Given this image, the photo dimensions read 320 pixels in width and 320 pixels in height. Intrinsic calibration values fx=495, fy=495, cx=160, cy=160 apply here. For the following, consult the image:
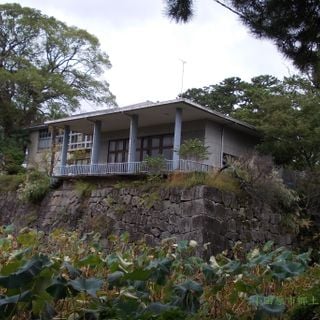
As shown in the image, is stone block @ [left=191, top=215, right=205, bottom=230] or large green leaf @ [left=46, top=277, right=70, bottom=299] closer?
large green leaf @ [left=46, top=277, right=70, bottom=299]

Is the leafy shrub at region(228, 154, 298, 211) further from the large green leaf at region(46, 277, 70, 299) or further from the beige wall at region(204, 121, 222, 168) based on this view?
the large green leaf at region(46, 277, 70, 299)

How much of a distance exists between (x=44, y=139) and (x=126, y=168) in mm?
14092

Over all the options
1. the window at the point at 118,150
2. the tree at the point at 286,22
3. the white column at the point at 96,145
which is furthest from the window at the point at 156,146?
the tree at the point at 286,22

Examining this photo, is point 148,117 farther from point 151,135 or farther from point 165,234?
point 165,234

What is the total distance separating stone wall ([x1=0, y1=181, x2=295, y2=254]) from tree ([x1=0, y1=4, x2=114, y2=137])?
14003mm

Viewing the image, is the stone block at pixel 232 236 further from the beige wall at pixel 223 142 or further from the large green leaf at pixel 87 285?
the large green leaf at pixel 87 285

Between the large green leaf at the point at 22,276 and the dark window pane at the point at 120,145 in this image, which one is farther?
the dark window pane at the point at 120,145

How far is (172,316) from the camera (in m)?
2.95

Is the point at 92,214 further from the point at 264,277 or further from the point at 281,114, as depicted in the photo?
the point at 264,277

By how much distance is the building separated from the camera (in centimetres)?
1738

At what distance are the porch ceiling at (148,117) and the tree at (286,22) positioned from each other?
976 centimetres

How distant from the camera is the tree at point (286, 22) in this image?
6.30 m

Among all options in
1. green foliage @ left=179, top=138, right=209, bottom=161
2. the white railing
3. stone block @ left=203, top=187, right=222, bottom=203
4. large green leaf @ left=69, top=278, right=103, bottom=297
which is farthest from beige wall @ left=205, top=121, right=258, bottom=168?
large green leaf @ left=69, top=278, right=103, bottom=297

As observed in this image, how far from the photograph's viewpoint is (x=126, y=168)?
17500 mm
